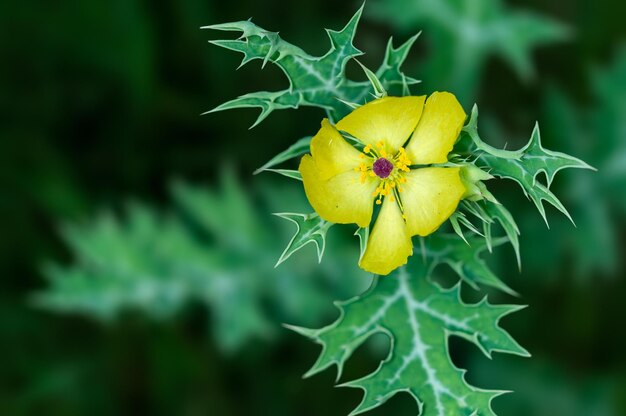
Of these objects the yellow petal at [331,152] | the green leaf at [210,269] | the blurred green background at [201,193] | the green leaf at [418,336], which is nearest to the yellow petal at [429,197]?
the yellow petal at [331,152]

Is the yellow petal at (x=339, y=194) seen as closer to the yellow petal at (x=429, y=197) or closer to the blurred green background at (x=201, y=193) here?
the yellow petal at (x=429, y=197)

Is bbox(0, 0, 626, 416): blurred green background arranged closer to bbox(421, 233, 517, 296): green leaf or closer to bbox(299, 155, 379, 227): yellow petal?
bbox(421, 233, 517, 296): green leaf

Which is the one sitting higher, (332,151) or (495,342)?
(332,151)

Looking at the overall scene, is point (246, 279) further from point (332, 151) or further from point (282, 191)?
point (332, 151)

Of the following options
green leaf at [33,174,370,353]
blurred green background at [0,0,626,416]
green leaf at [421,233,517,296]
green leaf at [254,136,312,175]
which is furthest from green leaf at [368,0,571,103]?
green leaf at [254,136,312,175]

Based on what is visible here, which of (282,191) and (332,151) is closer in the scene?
(332,151)

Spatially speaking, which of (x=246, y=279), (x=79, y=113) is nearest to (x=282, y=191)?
(x=246, y=279)
